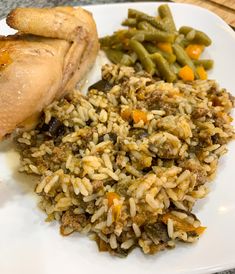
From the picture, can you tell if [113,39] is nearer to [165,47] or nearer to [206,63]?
[165,47]

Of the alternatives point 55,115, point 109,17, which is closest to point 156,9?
point 109,17

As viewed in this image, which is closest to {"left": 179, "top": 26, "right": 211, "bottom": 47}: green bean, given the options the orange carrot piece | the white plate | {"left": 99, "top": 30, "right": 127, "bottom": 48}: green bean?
{"left": 99, "top": 30, "right": 127, "bottom": 48}: green bean

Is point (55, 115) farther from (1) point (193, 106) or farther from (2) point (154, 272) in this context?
(2) point (154, 272)

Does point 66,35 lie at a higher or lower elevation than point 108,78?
higher

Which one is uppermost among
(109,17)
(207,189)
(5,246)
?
(109,17)

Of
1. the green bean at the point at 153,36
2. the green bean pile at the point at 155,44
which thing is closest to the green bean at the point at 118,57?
the green bean pile at the point at 155,44

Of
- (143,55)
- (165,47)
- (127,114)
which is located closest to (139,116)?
(127,114)

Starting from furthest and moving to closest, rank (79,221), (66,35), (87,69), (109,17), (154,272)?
1. (109,17)
2. (87,69)
3. (66,35)
4. (79,221)
5. (154,272)
